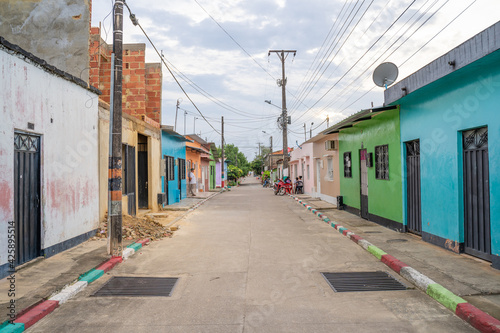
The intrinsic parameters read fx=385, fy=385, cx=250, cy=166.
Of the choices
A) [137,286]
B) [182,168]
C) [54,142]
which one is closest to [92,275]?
[137,286]

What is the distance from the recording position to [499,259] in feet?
19.4

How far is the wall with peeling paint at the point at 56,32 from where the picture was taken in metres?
9.51

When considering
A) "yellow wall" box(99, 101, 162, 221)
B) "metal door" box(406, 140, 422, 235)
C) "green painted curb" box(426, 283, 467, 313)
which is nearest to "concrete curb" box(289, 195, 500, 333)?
"green painted curb" box(426, 283, 467, 313)

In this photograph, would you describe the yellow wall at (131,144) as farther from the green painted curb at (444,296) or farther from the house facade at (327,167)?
the green painted curb at (444,296)

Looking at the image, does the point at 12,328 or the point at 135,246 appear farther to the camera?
the point at 135,246

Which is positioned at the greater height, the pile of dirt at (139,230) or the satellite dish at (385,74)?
the satellite dish at (385,74)

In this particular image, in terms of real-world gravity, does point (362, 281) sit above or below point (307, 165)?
below

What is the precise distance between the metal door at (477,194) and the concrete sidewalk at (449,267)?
0.93ft

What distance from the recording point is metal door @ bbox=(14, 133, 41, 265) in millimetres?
6512

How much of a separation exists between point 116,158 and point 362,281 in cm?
508

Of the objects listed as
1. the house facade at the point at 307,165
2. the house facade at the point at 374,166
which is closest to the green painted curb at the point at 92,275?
the house facade at the point at 374,166

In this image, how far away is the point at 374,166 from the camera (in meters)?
12.3

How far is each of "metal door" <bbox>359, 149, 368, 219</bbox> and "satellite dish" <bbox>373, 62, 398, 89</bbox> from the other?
12.2 ft

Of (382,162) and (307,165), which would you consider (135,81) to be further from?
(307,165)
